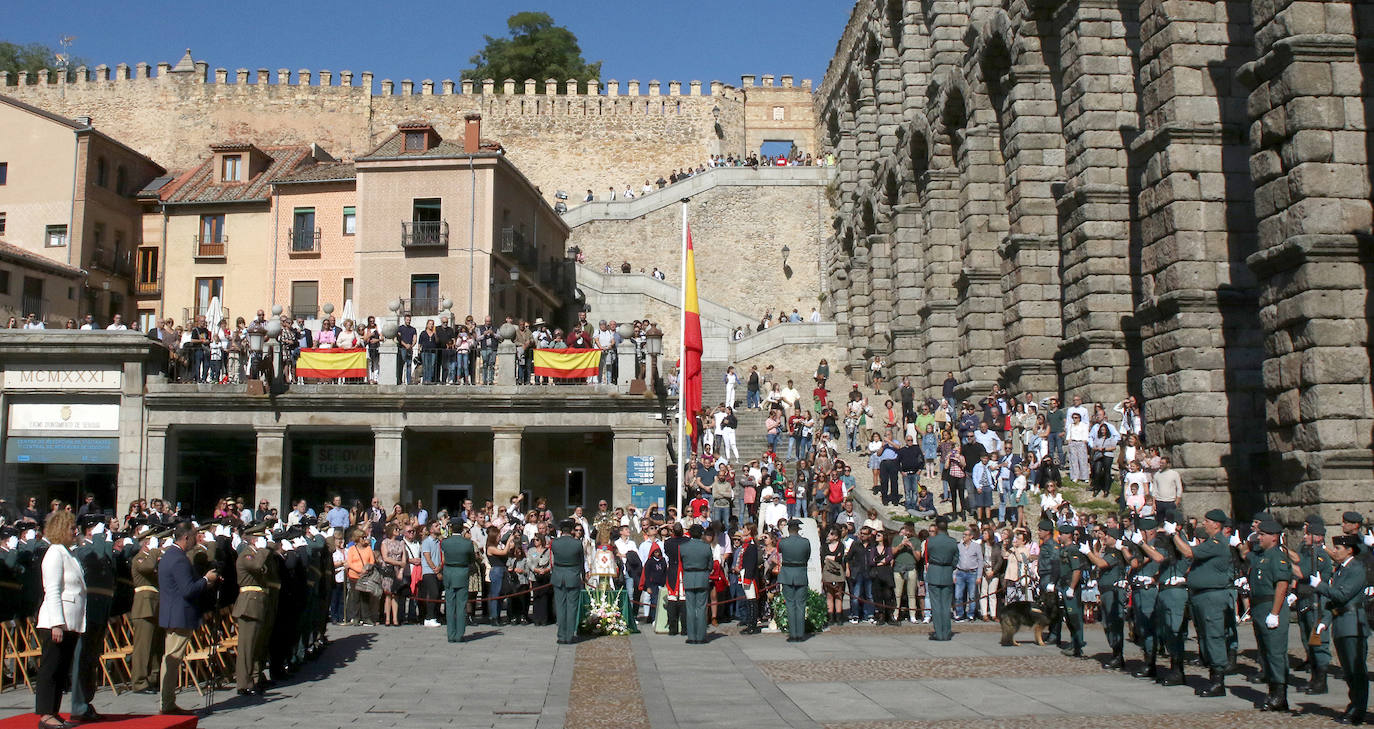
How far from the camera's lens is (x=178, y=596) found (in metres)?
11.2

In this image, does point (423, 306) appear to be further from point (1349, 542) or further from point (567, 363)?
point (1349, 542)

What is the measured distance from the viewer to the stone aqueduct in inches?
653

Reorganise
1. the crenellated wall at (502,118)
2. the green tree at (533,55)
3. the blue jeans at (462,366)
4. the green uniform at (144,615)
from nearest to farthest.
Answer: the green uniform at (144,615)
the blue jeans at (462,366)
the crenellated wall at (502,118)
the green tree at (533,55)

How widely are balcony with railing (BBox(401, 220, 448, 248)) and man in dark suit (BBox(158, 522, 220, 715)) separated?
1039 inches

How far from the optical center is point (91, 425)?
27266mm

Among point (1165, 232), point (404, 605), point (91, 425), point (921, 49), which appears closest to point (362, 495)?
point (91, 425)

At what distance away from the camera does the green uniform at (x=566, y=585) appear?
16297mm

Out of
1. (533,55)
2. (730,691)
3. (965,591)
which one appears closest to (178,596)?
(730,691)

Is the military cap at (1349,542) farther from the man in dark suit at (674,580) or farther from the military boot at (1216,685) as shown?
the man in dark suit at (674,580)

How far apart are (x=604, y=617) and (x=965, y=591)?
5.13 m

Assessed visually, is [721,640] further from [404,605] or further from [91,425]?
[91,425]

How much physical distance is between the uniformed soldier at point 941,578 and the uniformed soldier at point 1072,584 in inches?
64.7

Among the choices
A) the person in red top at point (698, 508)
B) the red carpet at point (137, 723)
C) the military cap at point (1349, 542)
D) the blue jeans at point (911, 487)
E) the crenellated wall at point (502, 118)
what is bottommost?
the red carpet at point (137, 723)

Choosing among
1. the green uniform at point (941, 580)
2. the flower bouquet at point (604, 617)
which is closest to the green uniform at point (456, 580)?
the flower bouquet at point (604, 617)
